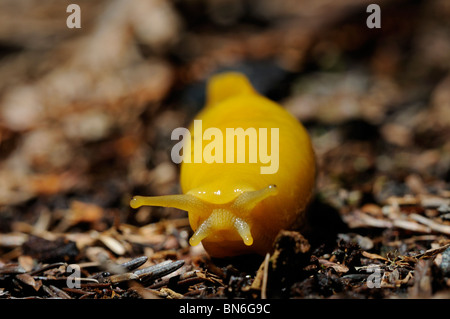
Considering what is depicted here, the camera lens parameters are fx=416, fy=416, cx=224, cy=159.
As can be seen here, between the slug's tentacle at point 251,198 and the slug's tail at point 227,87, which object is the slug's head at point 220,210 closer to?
the slug's tentacle at point 251,198

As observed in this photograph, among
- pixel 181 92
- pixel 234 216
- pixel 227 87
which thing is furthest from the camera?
pixel 181 92

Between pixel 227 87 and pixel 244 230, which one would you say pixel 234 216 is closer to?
pixel 244 230

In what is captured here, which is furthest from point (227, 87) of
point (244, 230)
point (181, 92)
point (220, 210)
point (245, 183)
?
point (244, 230)

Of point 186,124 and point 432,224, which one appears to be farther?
point 186,124

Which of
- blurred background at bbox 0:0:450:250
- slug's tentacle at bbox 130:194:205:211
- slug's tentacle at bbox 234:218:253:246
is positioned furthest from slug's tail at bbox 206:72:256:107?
slug's tentacle at bbox 234:218:253:246

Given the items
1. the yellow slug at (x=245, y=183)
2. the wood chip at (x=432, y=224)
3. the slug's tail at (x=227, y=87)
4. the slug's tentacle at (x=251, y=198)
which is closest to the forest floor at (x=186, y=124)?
the wood chip at (x=432, y=224)

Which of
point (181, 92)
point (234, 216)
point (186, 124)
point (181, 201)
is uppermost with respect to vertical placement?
point (181, 92)

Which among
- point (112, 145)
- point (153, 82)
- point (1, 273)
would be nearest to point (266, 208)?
point (1, 273)
